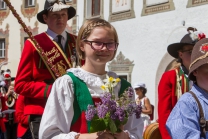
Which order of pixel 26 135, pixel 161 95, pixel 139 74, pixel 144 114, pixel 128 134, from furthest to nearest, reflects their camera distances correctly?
pixel 139 74
pixel 144 114
pixel 161 95
pixel 26 135
pixel 128 134

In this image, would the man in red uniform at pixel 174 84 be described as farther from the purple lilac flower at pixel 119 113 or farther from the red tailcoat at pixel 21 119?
the purple lilac flower at pixel 119 113

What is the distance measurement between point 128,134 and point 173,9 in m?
11.3

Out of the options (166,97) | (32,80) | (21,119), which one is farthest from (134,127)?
(166,97)

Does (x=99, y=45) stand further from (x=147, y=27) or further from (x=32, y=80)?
(x=147, y=27)

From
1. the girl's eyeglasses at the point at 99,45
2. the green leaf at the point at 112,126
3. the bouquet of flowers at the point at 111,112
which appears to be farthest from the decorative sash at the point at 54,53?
the green leaf at the point at 112,126

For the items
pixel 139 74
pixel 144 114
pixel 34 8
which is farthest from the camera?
pixel 34 8

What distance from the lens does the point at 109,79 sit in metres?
2.90

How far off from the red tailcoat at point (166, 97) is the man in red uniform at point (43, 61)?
1.00m

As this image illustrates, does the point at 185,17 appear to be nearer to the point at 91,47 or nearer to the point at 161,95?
the point at 161,95

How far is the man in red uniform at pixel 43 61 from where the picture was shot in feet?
13.4

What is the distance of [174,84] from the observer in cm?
485

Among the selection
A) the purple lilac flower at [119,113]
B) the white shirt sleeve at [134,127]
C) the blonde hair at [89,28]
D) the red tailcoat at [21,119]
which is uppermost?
the blonde hair at [89,28]

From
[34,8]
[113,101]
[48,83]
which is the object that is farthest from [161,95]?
[34,8]

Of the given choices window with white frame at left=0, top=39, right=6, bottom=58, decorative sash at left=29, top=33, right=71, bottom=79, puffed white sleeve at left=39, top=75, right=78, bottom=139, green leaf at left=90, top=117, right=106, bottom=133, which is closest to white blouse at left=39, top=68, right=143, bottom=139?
puffed white sleeve at left=39, top=75, right=78, bottom=139
